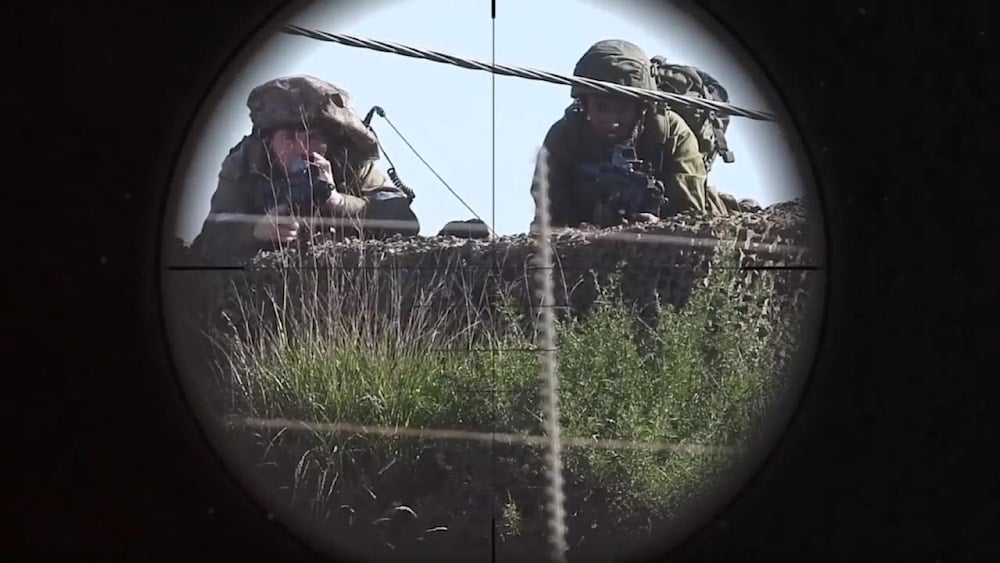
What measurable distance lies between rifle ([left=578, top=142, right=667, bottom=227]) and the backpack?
0.11 metres

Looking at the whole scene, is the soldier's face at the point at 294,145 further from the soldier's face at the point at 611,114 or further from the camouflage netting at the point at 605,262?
the soldier's face at the point at 611,114

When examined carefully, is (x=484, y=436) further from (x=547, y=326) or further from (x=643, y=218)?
(x=643, y=218)

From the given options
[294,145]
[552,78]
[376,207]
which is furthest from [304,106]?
[552,78]

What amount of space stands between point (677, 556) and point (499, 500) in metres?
0.35

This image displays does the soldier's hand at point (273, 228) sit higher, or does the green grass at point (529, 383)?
the soldier's hand at point (273, 228)

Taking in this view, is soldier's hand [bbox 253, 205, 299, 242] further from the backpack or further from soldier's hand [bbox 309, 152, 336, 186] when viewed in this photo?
the backpack

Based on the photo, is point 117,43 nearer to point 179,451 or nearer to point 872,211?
point 179,451

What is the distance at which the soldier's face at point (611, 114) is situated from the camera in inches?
89.7

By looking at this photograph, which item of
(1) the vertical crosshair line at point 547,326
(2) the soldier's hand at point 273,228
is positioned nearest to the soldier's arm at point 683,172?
→ (1) the vertical crosshair line at point 547,326

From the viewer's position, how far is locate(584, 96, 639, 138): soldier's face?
2277 millimetres

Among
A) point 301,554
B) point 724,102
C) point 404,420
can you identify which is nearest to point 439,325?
point 404,420

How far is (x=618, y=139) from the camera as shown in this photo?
89.9 inches

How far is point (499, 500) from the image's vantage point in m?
2.31

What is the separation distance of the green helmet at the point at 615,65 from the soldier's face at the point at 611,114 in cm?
3
